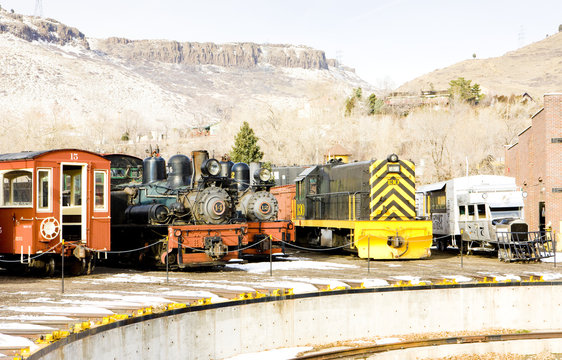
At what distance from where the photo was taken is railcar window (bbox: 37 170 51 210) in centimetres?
1577

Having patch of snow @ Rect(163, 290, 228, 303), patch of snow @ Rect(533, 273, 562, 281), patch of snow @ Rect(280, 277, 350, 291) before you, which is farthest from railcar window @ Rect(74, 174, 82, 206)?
patch of snow @ Rect(533, 273, 562, 281)

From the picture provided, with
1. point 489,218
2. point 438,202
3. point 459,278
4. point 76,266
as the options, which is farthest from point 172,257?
point 438,202

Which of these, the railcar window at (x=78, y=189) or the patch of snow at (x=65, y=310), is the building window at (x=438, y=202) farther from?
the patch of snow at (x=65, y=310)

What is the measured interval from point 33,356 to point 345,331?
24.9ft

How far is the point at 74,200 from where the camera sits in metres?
17.0

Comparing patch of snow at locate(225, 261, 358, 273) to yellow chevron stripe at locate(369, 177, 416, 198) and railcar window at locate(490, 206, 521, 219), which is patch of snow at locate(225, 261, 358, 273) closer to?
yellow chevron stripe at locate(369, 177, 416, 198)

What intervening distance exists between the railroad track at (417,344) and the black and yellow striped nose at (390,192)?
25.3 feet

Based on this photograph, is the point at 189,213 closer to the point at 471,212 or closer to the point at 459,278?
the point at 459,278

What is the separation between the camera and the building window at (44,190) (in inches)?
621

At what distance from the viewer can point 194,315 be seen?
11633 mm

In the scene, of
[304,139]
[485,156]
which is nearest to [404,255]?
[485,156]

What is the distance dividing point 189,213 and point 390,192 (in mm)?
6928

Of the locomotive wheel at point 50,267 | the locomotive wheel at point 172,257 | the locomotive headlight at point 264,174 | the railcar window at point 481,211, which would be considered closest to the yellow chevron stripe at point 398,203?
the railcar window at point 481,211

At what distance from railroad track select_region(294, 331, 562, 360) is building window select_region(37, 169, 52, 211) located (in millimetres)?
7717
